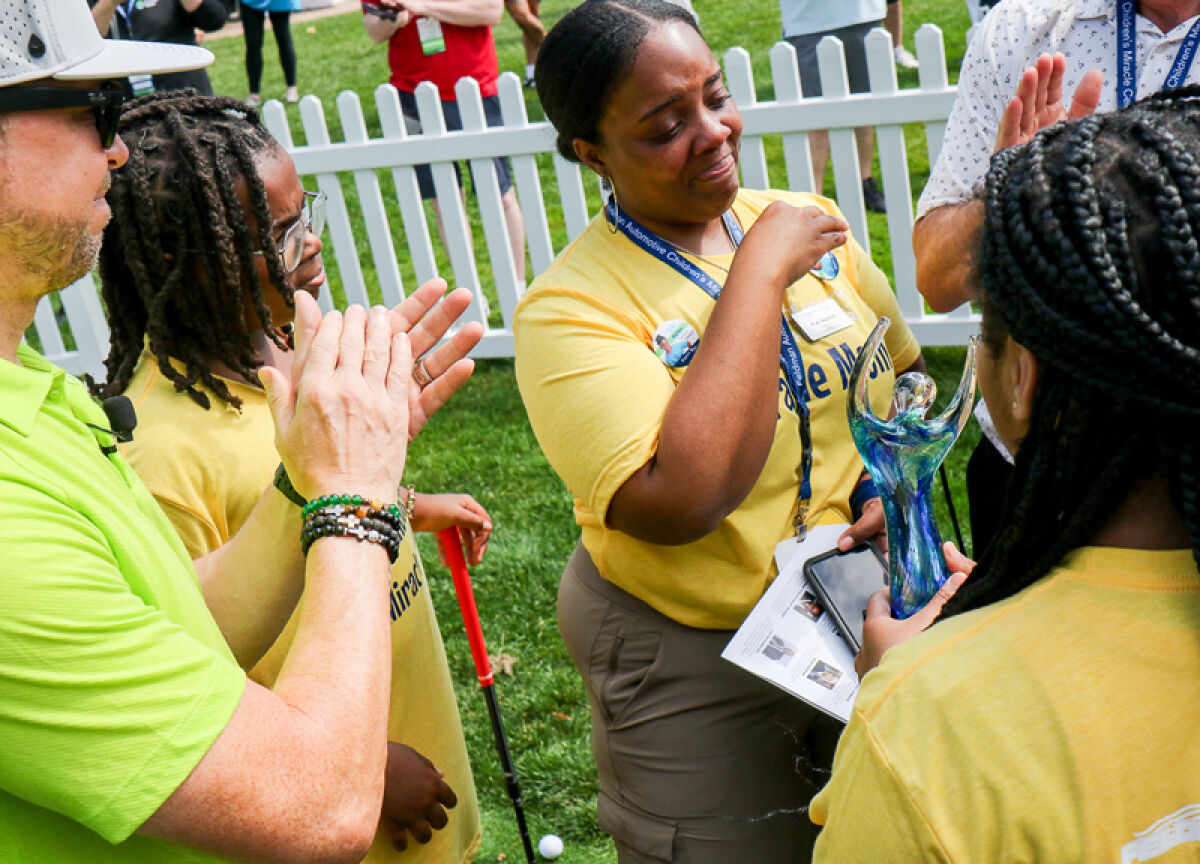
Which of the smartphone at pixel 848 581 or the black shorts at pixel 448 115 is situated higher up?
the smartphone at pixel 848 581

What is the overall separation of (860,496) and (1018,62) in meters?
1.05

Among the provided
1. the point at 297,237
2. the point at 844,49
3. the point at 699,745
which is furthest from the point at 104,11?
the point at 699,745

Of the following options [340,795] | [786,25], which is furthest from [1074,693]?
[786,25]

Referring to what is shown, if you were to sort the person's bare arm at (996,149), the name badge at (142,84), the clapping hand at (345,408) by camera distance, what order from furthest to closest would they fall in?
1. the name badge at (142,84)
2. the person's bare arm at (996,149)
3. the clapping hand at (345,408)

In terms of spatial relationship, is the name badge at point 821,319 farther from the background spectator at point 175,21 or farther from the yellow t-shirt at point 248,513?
the background spectator at point 175,21

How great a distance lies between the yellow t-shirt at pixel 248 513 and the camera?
2.12 m

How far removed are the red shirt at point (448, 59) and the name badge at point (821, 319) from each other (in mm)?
5692

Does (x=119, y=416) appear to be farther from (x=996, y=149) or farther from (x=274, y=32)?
(x=274, y=32)

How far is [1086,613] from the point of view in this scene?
1.23 meters

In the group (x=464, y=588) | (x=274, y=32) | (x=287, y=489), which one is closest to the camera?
(x=287, y=489)

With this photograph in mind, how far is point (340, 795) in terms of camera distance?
1.33 m

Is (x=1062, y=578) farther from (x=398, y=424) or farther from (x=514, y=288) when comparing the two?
(x=514, y=288)

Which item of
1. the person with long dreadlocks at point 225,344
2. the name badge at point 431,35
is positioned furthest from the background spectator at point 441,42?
the person with long dreadlocks at point 225,344

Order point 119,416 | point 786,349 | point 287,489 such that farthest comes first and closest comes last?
point 786,349 < point 287,489 < point 119,416
